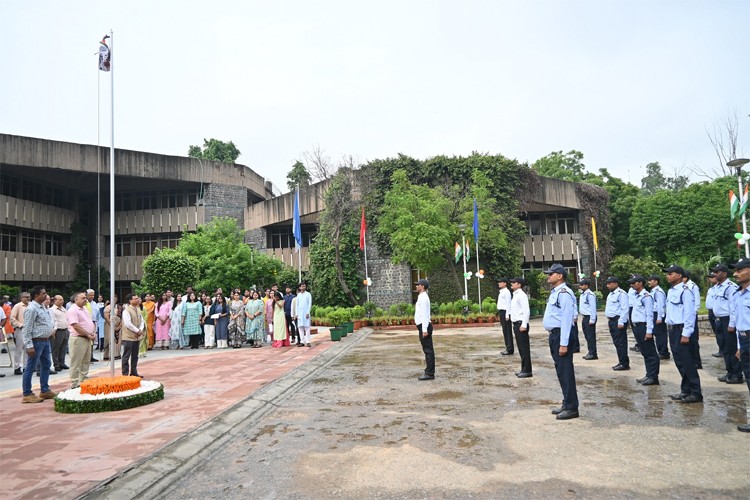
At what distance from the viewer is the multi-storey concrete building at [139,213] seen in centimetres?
2897

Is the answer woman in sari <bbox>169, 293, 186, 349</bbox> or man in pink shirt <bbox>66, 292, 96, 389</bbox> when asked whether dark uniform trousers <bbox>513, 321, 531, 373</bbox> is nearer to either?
man in pink shirt <bbox>66, 292, 96, 389</bbox>

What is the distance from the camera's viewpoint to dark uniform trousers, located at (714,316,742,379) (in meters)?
7.75

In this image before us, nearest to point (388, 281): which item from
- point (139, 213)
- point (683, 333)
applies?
point (139, 213)

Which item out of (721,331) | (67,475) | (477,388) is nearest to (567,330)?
(477,388)

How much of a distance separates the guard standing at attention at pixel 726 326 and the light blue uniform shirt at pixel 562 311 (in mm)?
3108

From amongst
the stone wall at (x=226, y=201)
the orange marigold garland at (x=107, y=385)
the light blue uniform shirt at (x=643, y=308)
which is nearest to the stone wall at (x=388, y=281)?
the stone wall at (x=226, y=201)

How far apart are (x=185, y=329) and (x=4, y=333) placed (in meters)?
4.52

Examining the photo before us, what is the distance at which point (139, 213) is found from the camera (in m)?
35.2

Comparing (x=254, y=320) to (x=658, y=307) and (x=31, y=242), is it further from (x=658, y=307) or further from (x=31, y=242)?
(x=31, y=242)

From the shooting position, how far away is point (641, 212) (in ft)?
113

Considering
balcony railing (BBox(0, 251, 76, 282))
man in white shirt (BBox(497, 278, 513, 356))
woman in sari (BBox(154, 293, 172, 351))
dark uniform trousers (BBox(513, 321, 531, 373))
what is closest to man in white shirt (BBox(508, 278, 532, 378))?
dark uniform trousers (BBox(513, 321, 531, 373))

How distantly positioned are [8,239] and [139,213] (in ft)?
25.7

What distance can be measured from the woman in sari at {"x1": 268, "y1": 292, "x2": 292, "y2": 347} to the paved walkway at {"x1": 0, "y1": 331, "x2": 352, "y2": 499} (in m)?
3.85

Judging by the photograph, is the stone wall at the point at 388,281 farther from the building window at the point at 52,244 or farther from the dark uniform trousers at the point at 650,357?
the building window at the point at 52,244
